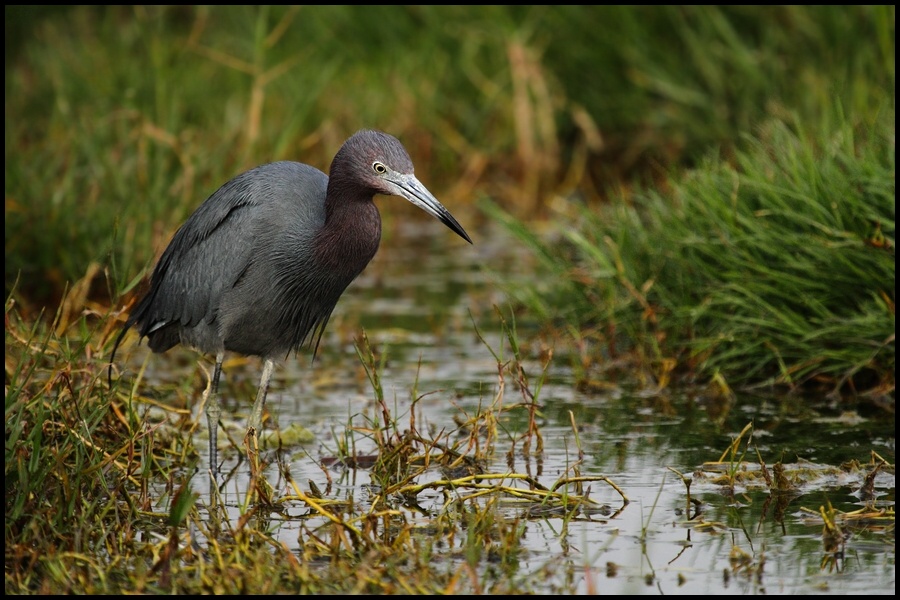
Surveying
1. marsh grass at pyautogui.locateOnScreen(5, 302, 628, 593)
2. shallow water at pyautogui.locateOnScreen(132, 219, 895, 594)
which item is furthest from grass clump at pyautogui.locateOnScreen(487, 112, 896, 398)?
marsh grass at pyautogui.locateOnScreen(5, 302, 628, 593)

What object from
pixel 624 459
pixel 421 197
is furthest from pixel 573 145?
pixel 421 197

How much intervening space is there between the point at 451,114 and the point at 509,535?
730 centimetres

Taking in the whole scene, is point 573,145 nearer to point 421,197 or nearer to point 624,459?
point 624,459

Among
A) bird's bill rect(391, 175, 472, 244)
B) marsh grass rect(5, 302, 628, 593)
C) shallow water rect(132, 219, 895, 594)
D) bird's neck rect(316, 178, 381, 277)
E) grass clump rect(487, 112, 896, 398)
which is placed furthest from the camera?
grass clump rect(487, 112, 896, 398)

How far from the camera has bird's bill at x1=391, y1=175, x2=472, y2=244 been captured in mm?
5016

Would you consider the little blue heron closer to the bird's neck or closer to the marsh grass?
the bird's neck

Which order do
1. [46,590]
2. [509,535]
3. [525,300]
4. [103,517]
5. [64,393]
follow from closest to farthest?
[46,590]
[509,535]
[103,517]
[64,393]
[525,300]

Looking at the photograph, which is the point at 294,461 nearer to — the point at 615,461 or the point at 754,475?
the point at 615,461

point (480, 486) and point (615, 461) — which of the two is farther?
point (615, 461)

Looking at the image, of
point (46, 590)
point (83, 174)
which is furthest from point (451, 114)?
point (46, 590)

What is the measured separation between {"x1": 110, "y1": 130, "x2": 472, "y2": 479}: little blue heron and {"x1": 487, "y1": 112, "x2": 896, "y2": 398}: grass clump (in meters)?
1.64

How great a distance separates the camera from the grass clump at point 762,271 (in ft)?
19.5

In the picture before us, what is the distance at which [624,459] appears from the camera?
5410 mm

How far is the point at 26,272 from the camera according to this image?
7.30 meters
